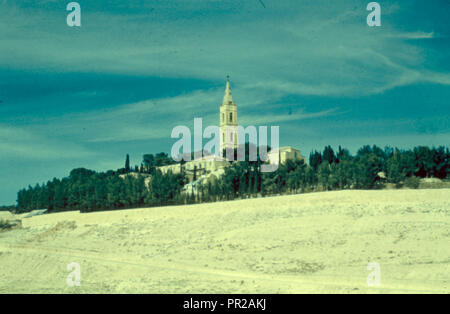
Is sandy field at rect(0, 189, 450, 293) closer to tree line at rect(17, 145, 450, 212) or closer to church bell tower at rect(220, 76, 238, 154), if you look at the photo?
tree line at rect(17, 145, 450, 212)

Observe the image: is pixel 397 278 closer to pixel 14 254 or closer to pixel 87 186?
pixel 14 254

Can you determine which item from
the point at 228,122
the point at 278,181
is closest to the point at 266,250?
the point at 278,181

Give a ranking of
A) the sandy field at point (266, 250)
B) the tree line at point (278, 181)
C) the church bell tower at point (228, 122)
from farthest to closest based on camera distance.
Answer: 1. the church bell tower at point (228, 122)
2. the tree line at point (278, 181)
3. the sandy field at point (266, 250)

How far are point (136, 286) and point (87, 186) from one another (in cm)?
4714

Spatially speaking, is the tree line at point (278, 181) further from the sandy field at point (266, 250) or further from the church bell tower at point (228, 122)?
the church bell tower at point (228, 122)

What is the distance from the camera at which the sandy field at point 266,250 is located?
54.3 feet

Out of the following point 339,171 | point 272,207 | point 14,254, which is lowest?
point 14,254

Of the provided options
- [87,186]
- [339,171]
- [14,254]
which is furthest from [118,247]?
[87,186]

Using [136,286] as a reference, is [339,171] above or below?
above

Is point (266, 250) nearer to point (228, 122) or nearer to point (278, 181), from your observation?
point (278, 181)

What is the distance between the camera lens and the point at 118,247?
28953 mm

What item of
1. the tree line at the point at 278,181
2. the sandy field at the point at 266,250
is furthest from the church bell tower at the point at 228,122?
the sandy field at the point at 266,250

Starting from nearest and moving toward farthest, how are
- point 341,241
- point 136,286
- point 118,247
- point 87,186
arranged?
point 136,286 → point 341,241 → point 118,247 → point 87,186

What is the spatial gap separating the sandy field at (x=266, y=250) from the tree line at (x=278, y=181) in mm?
12543
